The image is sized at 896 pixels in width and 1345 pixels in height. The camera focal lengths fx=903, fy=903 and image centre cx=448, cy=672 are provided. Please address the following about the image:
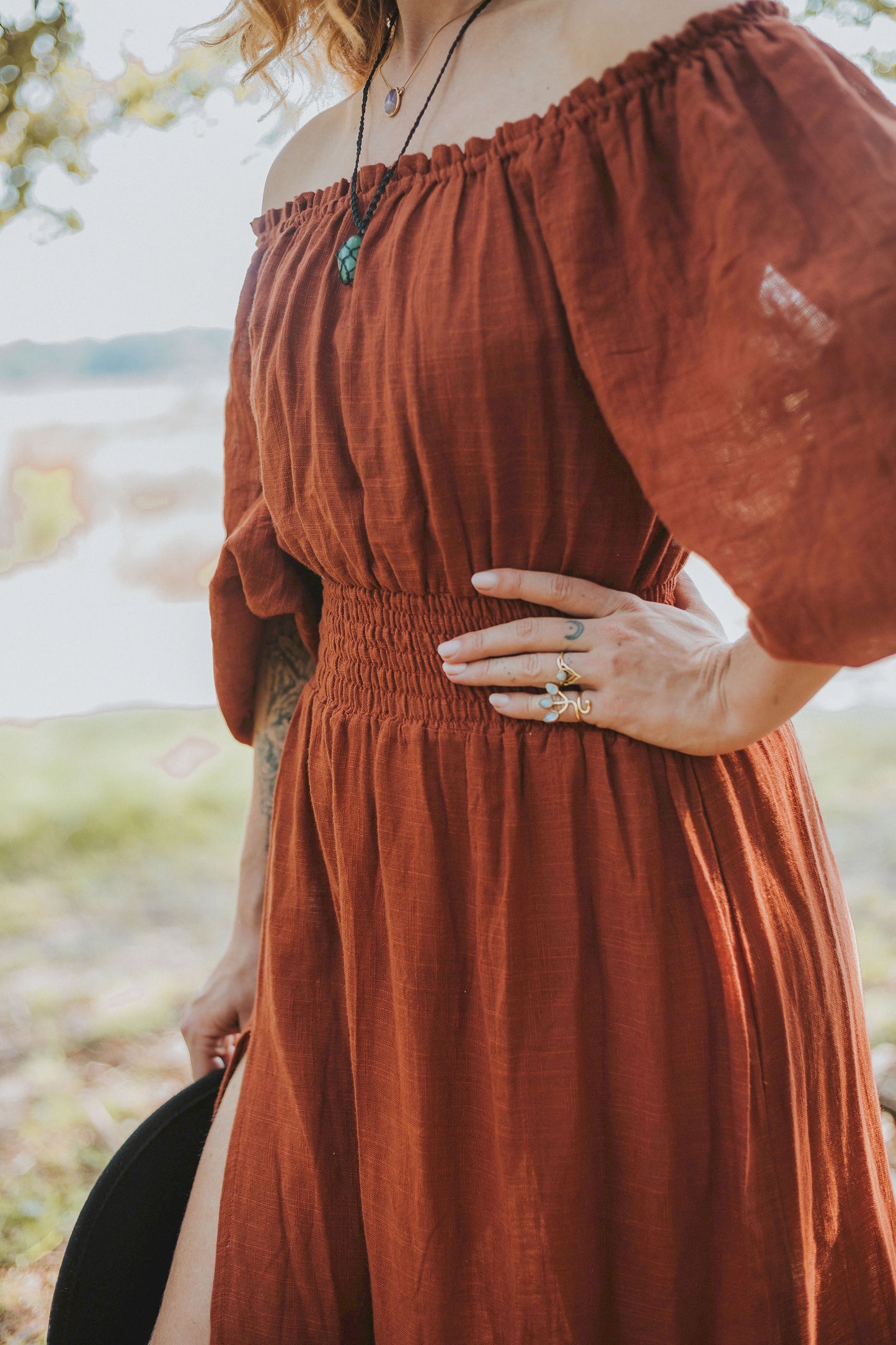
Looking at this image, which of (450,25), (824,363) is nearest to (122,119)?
(450,25)

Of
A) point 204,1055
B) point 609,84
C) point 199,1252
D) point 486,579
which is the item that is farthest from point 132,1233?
point 609,84

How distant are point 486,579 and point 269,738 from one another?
655 mm

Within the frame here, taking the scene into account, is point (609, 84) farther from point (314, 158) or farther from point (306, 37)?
point (306, 37)

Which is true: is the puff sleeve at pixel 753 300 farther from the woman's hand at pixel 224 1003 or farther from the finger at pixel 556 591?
the woman's hand at pixel 224 1003

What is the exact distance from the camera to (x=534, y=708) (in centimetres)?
98

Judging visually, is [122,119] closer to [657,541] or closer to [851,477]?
[657,541]

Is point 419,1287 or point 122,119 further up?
point 122,119

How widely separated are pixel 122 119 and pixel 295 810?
125 inches

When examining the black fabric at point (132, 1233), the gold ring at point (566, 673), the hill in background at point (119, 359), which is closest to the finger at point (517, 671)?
the gold ring at point (566, 673)

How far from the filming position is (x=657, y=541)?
1.01 m

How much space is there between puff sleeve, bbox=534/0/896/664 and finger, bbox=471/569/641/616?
0.54 feet

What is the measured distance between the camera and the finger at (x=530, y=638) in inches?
38.7

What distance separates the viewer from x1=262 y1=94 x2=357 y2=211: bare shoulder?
125 centimetres

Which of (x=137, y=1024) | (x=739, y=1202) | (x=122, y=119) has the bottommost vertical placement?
(x=137, y=1024)
